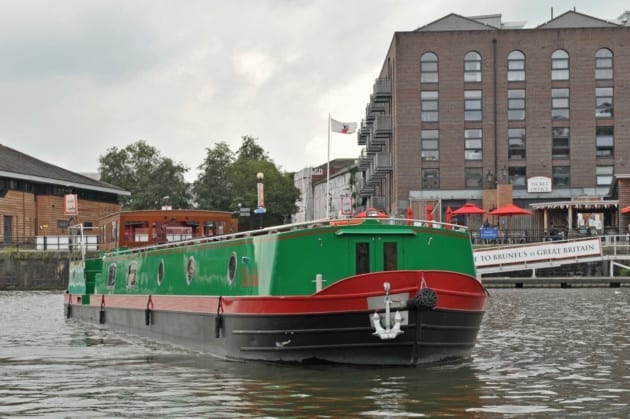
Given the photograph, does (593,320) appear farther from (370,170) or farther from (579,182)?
(370,170)

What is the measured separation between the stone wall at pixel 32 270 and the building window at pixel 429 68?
2643cm

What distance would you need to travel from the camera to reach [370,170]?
299 ft

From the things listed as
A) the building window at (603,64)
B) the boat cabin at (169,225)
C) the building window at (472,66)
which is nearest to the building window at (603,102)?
the building window at (603,64)

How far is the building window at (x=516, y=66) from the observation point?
7606 centimetres

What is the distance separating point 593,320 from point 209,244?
44.2ft

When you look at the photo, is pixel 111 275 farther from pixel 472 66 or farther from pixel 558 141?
pixel 558 141

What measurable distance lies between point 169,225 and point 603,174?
165 ft

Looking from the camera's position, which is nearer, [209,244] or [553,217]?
[209,244]

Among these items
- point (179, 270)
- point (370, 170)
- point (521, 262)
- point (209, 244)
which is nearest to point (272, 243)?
point (209, 244)

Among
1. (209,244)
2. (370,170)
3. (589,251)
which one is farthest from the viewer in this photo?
(370,170)

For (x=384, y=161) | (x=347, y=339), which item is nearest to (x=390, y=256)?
(x=347, y=339)

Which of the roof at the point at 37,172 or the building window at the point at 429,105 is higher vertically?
the building window at the point at 429,105

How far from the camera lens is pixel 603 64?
7606 cm

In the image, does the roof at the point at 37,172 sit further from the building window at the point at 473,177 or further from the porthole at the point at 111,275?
the porthole at the point at 111,275
